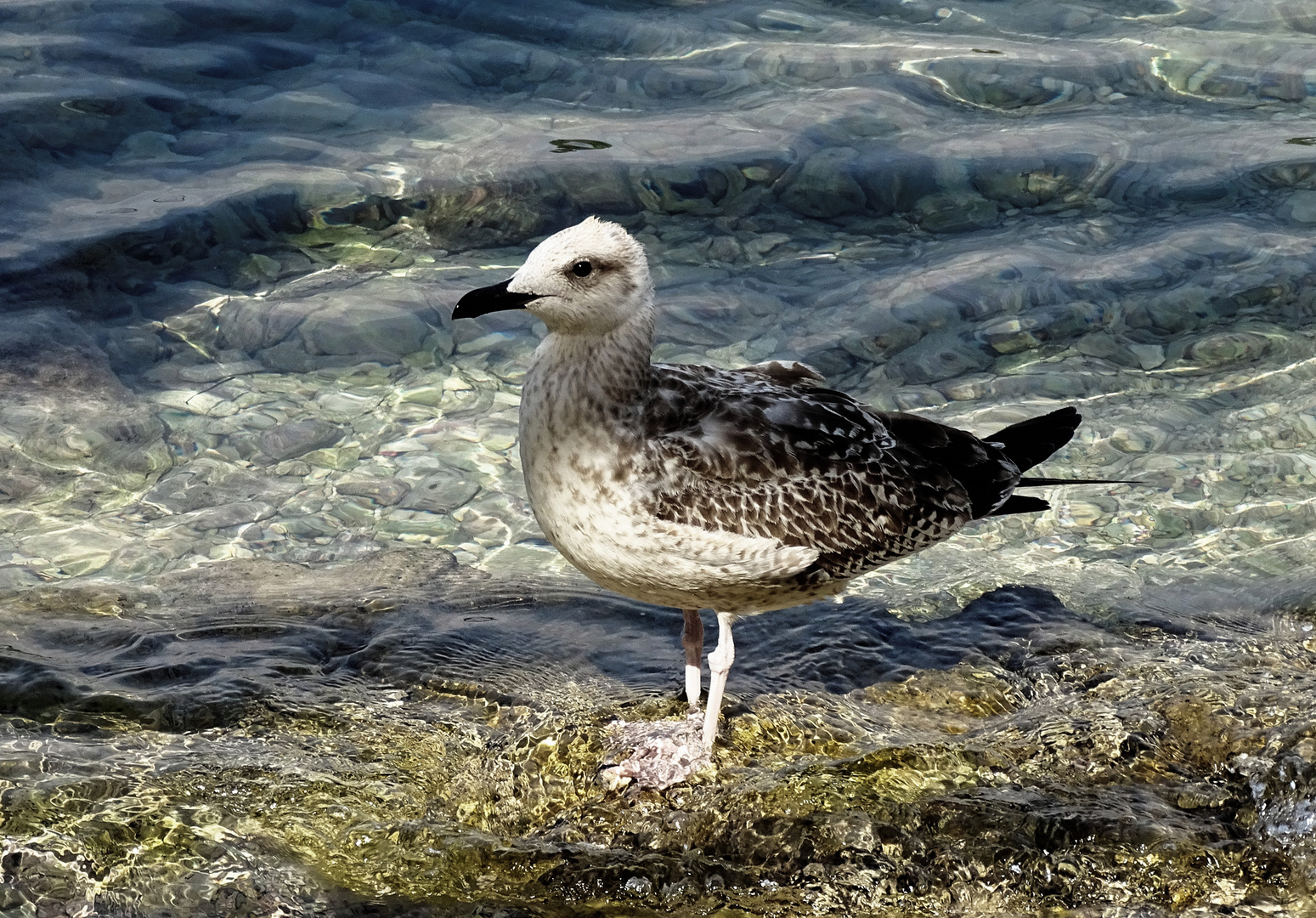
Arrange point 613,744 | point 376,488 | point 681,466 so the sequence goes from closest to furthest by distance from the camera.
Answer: point 681,466, point 613,744, point 376,488

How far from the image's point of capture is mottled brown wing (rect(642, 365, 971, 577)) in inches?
186

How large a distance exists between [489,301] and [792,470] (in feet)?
4.05

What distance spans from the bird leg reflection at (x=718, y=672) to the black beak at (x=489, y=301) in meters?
1.36

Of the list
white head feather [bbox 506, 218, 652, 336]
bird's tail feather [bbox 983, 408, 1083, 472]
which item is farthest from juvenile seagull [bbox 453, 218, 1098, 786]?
bird's tail feather [bbox 983, 408, 1083, 472]

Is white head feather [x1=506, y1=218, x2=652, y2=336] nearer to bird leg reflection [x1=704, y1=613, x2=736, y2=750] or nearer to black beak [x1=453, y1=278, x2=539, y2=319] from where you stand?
black beak [x1=453, y1=278, x2=539, y2=319]

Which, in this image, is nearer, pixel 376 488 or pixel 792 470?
pixel 792 470

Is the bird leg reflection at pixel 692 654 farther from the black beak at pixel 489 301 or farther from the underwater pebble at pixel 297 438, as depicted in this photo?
the underwater pebble at pixel 297 438

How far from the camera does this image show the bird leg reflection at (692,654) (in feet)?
17.3

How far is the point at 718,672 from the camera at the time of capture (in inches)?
198

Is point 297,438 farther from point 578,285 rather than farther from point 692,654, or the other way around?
point 578,285

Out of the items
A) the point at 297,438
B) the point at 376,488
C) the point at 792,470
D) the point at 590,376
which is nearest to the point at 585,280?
the point at 590,376

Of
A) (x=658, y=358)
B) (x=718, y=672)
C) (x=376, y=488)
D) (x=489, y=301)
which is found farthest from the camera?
(x=658, y=358)

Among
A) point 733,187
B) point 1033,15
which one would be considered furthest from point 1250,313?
point 1033,15

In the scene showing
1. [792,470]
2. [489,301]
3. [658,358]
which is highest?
[489,301]
